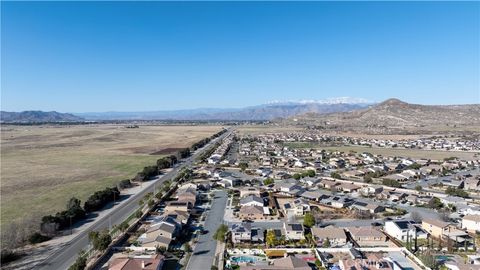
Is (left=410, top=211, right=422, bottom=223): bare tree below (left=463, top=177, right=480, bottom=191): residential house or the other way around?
below

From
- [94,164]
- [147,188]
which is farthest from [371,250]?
[94,164]

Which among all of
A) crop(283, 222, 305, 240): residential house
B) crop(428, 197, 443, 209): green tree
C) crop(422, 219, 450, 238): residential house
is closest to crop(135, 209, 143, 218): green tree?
crop(283, 222, 305, 240): residential house

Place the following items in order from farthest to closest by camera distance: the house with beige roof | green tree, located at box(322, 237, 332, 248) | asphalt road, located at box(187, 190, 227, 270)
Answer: green tree, located at box(322, 237, 332, 248) < asphalt road, located at box(187, 190, 227, 270) < the house with beige roof

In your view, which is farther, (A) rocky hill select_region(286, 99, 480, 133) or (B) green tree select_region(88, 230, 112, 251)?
(A) rocky hill select_region(286, 99, 480, 133)

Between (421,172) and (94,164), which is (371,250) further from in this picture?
(94,164)

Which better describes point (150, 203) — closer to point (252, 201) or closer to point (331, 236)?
point (252, 201)

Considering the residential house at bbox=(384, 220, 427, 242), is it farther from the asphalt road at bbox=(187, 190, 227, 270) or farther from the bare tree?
the asphalt road at bbox=(187, 190, 227, 270)

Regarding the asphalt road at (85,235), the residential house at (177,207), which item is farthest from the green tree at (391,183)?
the asphalt road at (85,235)

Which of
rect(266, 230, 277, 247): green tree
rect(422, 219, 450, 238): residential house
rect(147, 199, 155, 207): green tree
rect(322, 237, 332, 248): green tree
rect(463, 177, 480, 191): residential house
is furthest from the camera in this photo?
rect(463, 177, 480, 191): residential house

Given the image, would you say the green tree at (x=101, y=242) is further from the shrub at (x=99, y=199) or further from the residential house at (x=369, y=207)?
the residential house at (x=369, y=207)
